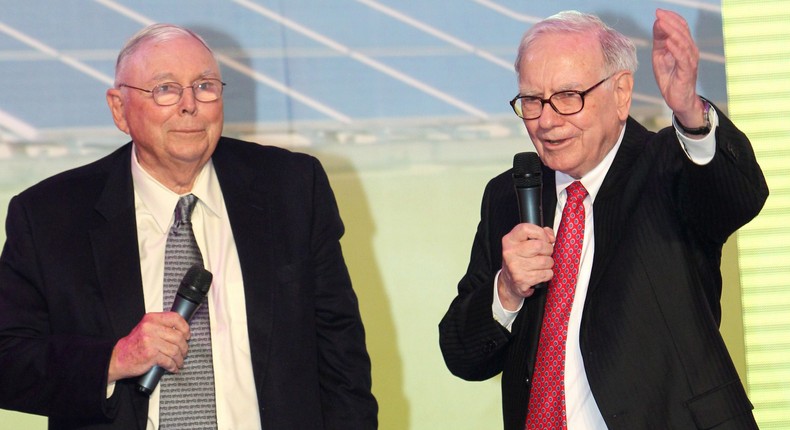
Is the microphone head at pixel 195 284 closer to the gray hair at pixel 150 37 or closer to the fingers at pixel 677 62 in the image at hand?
the gray hair at pixel 150 37

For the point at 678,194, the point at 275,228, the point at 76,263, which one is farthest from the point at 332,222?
the point at 678,194

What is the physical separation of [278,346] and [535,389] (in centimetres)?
66

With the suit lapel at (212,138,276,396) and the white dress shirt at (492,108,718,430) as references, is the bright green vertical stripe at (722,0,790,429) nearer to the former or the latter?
the white dress shirt at (492,108,718,430)

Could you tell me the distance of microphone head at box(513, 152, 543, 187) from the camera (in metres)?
2.43

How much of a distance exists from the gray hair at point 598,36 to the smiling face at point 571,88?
0.7 inches

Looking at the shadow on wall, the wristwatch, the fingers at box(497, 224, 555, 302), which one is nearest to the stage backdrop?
the shadow on wall

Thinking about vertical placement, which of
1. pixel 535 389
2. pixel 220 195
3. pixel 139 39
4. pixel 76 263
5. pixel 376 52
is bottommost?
pixel 535 389

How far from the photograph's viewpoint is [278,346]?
2.73m

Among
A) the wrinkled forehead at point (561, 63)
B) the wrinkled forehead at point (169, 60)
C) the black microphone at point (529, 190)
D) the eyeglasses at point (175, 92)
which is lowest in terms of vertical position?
the black microphone at point (529, 190)

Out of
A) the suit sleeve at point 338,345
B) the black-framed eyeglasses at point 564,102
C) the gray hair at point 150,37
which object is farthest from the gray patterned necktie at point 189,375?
the black-framed eyeglasses at point 564,102

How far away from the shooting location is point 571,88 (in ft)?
8.25

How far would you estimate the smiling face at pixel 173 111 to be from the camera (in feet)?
9.04

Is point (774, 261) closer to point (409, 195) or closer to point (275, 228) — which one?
point (409, 195)

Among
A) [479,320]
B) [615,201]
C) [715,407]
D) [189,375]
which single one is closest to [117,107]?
[189,375]
